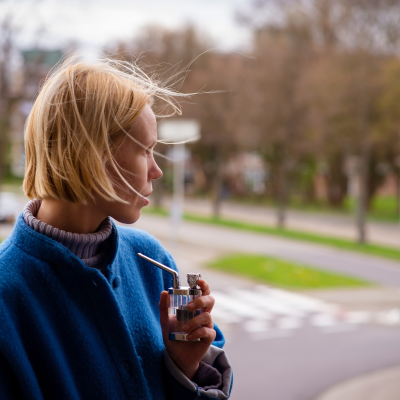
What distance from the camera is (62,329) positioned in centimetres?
144

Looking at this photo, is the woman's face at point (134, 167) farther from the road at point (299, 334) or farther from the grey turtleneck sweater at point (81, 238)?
the road at point (299, 334)

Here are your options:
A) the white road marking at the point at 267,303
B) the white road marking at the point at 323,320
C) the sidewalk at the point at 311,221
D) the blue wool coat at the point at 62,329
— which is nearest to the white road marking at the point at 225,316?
the white road marking at the point at 267,303

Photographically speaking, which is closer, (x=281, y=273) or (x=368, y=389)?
(x=368, y=389)

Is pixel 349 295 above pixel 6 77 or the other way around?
the other way around

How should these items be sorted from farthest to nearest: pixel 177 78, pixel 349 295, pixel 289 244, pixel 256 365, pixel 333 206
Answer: pixel 333 206, pixel 289 244, pixel 349 295, pixel 256 365, pixel 177 78

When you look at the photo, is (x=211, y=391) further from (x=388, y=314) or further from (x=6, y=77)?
(x=6, y=77)

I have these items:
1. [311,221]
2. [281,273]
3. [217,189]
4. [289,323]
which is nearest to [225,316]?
[289,323]

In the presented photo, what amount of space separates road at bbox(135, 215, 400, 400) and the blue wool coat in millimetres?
6005

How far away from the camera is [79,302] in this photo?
147cm

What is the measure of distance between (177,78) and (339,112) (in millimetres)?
21903

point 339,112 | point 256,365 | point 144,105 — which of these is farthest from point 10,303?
point 339,112

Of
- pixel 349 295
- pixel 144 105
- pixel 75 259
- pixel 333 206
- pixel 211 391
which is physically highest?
pixel 144 105

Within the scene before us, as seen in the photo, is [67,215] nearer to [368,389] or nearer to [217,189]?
[368,389]

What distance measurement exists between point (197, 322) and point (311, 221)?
30612 millimetres
